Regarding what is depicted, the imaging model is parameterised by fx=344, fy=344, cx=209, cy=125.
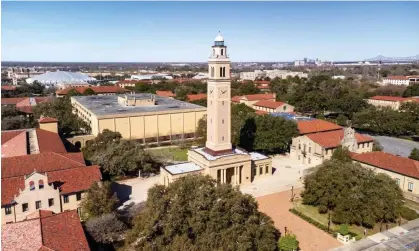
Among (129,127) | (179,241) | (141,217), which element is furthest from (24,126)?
(179,241)

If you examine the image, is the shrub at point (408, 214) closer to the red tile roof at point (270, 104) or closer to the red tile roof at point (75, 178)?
the red tile roof at point (75, 178)

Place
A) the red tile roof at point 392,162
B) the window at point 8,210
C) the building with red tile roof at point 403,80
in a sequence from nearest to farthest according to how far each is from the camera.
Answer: the window at point 8,210
the red tile roof at point 392,162
the building with red tile roof at point 403,80

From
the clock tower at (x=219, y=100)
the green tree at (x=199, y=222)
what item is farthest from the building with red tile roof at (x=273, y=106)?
the green tree at (x=199, y=222)

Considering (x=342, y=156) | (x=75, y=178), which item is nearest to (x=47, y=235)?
(x=75, y=178)

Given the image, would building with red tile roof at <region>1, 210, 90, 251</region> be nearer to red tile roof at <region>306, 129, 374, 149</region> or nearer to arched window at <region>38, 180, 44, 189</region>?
arched window at <region>38, 180, 44, 189</region>

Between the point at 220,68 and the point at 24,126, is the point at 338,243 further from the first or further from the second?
the point at 24,126

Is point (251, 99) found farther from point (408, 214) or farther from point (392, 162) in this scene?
point (408, 214)

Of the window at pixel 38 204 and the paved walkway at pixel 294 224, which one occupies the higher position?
the window at pixel 38 204
